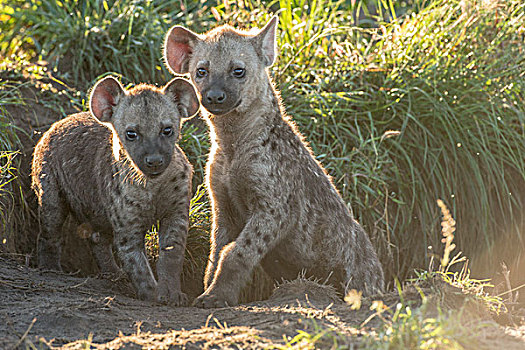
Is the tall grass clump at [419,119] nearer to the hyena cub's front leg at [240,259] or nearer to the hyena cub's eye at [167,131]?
the hyena cub's eye at [167,131]

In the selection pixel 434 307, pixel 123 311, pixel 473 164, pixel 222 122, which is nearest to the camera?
pixel 434 307

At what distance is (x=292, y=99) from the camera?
19.9 feet

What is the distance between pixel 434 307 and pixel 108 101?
2500 millimetres

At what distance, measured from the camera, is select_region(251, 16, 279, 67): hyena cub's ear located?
4.50 meters

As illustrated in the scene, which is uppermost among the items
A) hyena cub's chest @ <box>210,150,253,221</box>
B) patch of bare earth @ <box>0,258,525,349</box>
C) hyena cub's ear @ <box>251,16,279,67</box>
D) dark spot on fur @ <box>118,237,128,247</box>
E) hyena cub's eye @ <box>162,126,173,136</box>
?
hyena cub's ear @ <box>251,16,279,67</box>

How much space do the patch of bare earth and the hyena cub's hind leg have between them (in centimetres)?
44

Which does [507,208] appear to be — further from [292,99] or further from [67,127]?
[67,127]

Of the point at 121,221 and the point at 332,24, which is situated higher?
the point at 332,24

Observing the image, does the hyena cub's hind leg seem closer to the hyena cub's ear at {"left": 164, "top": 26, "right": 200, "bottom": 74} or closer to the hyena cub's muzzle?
the hyena cub's ear at {"left": 164, "top": 26, "right": 200, "bottom": 74}

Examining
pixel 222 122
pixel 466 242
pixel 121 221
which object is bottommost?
pixel 466 242

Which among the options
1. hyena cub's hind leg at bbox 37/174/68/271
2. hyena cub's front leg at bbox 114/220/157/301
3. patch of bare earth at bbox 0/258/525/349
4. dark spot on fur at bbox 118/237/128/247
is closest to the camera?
patch of bare earth at bbox 0/258/525/349

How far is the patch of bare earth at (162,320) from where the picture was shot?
2.93 m

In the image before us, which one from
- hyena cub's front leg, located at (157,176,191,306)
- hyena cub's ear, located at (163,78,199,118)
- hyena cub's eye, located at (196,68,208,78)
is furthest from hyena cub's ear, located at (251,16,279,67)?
hyena cub's front leg, located at (157,176,191,306)

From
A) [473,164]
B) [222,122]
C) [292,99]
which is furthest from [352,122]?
[222,122]
